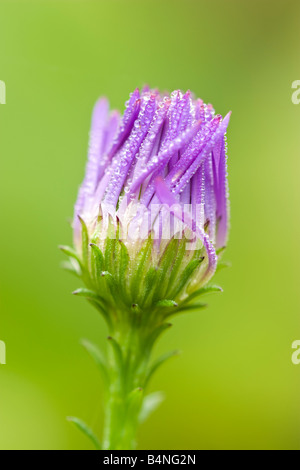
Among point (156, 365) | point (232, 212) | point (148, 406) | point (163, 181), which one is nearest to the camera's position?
point (163, 181)

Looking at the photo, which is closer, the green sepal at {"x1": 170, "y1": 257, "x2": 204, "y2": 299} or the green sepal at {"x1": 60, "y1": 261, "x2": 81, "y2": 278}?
the green sepal at {"x1": 170, "y1": 257, "x2": 204, "y2": 299}

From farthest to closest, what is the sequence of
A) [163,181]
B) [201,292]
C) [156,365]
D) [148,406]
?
[148,406] → [156,365] → [201,292] → [163,181]

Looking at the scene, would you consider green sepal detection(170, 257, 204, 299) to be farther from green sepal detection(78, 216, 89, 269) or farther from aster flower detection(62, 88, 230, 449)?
green sepal detection(78, 216, 89, 269)

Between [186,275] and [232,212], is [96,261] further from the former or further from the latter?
[232,212]

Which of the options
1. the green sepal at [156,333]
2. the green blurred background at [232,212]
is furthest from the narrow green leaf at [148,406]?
the green blurred background at [232,212]

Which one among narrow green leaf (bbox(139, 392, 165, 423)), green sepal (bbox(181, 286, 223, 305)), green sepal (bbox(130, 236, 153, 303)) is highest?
green sepal (bbox(130, 236, 153, 303))

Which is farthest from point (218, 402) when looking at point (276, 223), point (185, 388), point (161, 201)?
point (161, 201)

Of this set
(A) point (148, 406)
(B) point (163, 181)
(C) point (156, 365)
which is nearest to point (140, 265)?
(B) point (163, 181)

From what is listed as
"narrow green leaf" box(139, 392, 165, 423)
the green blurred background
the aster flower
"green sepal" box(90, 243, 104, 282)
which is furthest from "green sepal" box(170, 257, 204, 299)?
the green blurred background
